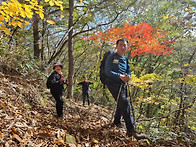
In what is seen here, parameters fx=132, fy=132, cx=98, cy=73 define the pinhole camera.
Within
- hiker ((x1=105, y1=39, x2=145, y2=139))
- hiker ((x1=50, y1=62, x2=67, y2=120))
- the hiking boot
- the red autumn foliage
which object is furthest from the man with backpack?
the red autumn foliage

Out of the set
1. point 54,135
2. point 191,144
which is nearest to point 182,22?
point 191,144

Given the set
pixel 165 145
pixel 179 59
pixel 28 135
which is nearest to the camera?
pixel 28 135

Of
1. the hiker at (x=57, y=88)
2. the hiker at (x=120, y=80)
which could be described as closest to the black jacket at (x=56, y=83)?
the hiker at (x=57, y=88)

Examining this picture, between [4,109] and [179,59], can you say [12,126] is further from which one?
[179,59]

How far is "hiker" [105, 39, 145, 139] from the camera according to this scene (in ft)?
9.16

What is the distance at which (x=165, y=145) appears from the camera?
8.68ft

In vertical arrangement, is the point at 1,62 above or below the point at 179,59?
below

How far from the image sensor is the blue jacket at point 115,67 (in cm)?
290

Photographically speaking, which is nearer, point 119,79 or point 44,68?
point 119,79

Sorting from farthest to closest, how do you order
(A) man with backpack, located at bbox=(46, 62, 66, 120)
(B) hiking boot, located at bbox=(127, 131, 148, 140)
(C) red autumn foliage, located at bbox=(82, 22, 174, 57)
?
(C) red autumn foliage, located at bbox=(82, 22, 174, 57) → (A) man with backpack, located at bbox=(46, 62, 66, 120) → (B) hiking boot, located at bbox=(127, 131, 148, 140)

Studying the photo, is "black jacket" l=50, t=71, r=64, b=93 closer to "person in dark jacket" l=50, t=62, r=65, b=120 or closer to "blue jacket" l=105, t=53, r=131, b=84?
"person in dark jacket" l=50, t=62, r=65, b=120

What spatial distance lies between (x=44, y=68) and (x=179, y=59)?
1131cm

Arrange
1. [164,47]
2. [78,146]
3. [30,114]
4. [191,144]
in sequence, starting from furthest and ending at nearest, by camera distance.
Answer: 1. [164,47]
2. [30,114]
3. [191,144]
4. [78,146]

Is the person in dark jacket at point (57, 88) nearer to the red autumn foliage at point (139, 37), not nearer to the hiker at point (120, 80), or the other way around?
the hiker at point (120, 80)
